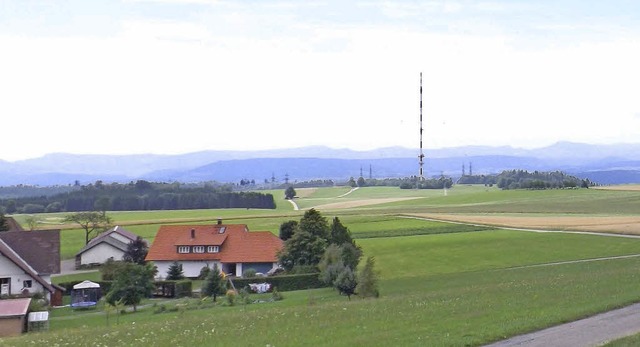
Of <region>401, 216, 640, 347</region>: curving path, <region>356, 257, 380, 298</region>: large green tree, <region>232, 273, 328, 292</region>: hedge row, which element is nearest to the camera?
<region>401, 216, 640, 347</region>: curving path

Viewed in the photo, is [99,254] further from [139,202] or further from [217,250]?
[139,202]

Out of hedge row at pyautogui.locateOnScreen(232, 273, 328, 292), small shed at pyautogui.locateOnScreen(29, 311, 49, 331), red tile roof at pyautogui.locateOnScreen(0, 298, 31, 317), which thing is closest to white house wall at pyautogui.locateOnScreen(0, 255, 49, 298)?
hedge row at pyautogui.locateOnScreen(232, 273, 328, 292)

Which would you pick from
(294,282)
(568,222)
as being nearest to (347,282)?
(294,282)

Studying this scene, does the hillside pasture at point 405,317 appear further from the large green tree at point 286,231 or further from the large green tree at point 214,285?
the large green tree at point 286,231

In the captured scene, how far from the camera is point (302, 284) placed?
49.6m

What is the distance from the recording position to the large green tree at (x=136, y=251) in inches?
2616

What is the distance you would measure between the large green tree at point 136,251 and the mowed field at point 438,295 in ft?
33.5

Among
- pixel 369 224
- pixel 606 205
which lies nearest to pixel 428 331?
pixel 369 224

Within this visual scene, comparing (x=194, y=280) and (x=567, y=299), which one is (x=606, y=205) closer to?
(x=194, y=280)

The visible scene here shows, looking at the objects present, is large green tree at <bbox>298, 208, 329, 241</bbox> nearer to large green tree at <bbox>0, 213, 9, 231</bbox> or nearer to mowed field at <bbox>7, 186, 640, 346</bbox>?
mowed field at <bbox>7, 186, 640, 346</bbox>

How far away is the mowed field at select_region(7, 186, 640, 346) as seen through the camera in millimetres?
21891

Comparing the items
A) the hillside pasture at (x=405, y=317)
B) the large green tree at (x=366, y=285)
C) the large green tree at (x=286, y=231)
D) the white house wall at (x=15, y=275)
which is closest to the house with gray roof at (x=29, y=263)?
the white house wall at (x=15, y=275)

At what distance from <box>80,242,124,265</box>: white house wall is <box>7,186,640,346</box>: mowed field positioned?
5.20 meters

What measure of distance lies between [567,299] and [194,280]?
36.6 m
